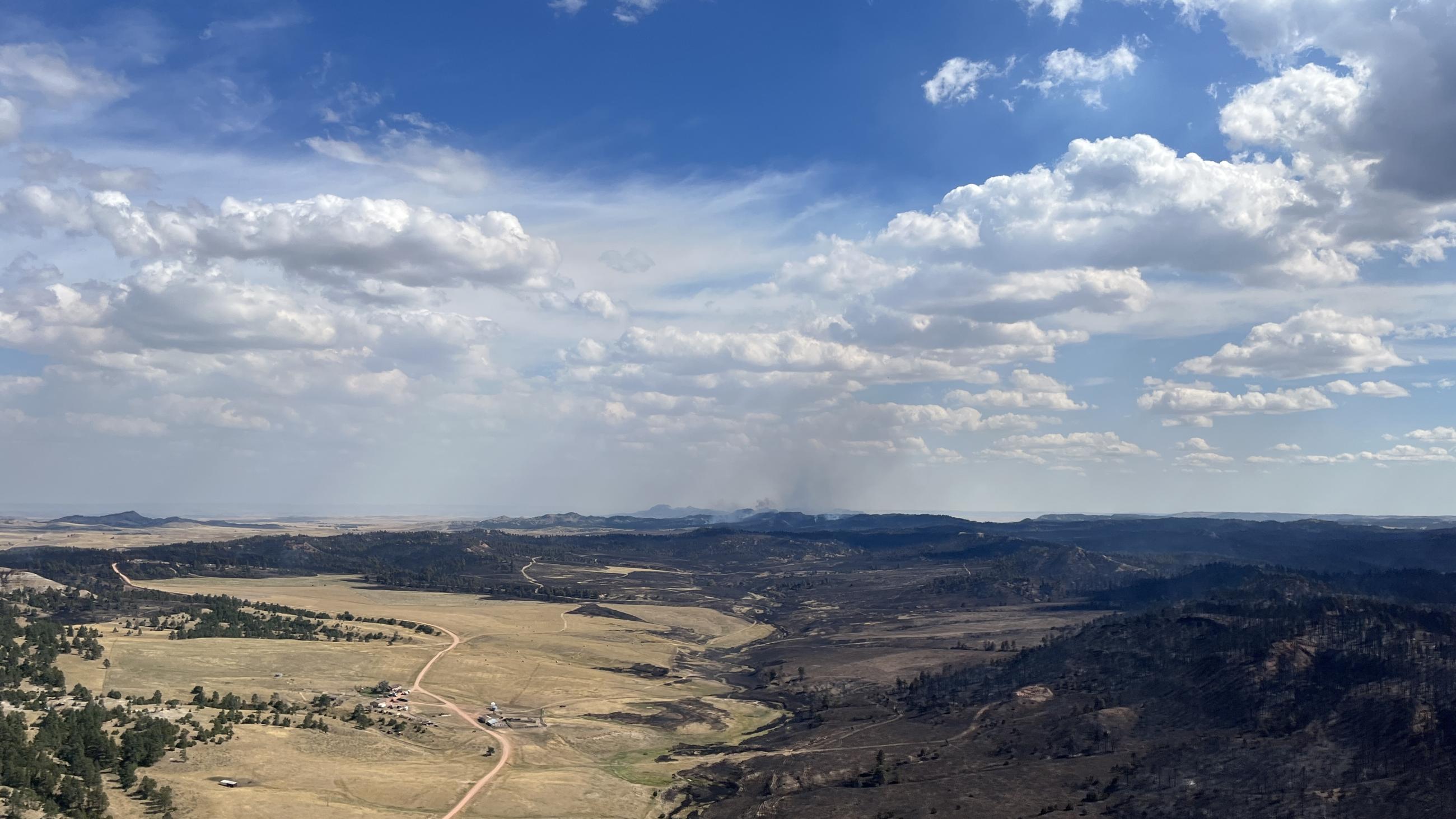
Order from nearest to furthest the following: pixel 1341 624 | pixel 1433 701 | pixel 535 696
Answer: pixel 1433 701, pixel 1341 624, pixel 535 696

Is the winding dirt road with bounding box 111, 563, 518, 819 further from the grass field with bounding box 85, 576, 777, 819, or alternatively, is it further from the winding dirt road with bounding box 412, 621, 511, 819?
the grass field with bounding box 85, 576, 777, 819

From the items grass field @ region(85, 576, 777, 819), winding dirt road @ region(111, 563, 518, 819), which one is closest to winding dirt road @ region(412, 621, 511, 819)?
winding dirt road @ region(111, 563, 518, 819)

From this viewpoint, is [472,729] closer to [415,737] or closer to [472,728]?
[472,728]

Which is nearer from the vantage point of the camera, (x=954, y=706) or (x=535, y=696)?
(x=954, y=706)

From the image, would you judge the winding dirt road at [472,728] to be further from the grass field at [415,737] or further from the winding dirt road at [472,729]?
the grass field at [415,737]

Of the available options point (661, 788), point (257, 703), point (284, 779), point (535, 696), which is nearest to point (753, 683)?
point (535, 696)

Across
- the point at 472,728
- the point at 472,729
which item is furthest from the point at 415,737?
the point at 472,728

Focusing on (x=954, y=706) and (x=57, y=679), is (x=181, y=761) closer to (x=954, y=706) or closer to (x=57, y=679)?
(x=57, y=679)

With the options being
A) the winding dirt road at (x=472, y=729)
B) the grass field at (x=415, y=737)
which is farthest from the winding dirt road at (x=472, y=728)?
the grass field at (x=415, y=737)
